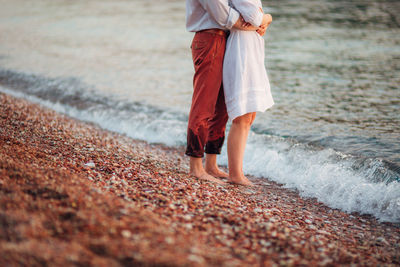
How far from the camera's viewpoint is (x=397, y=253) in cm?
310

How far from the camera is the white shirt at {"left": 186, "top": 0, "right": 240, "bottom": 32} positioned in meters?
3.52

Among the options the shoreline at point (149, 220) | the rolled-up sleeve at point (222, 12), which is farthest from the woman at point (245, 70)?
the shoreline at point (149, 220)

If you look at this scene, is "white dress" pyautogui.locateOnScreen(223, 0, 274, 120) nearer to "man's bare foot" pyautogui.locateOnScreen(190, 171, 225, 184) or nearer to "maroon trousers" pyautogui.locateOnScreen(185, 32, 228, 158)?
"maroon trousers" pyautogui.locateOnScreen(185, 32, 228, 158)

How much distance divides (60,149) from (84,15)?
23651mm

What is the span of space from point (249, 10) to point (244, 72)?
58 centimetres

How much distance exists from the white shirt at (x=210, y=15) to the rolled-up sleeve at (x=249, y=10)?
69mm

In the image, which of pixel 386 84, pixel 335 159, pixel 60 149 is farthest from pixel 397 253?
pixel 386 84

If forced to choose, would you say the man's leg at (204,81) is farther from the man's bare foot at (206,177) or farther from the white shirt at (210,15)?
the man's bare foot at (206,177)

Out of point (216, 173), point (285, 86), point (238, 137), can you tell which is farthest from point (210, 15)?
point (285, 86)

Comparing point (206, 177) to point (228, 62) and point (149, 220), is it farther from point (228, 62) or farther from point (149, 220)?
point (149, 220)

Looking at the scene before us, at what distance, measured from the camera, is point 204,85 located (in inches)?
149

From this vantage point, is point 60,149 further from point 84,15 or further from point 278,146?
point 84,15

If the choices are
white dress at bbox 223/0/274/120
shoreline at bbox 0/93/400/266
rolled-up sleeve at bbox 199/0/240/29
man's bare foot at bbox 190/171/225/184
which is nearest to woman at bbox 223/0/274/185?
white dress at bbox 223/0/274/120

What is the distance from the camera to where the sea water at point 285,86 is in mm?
5270
